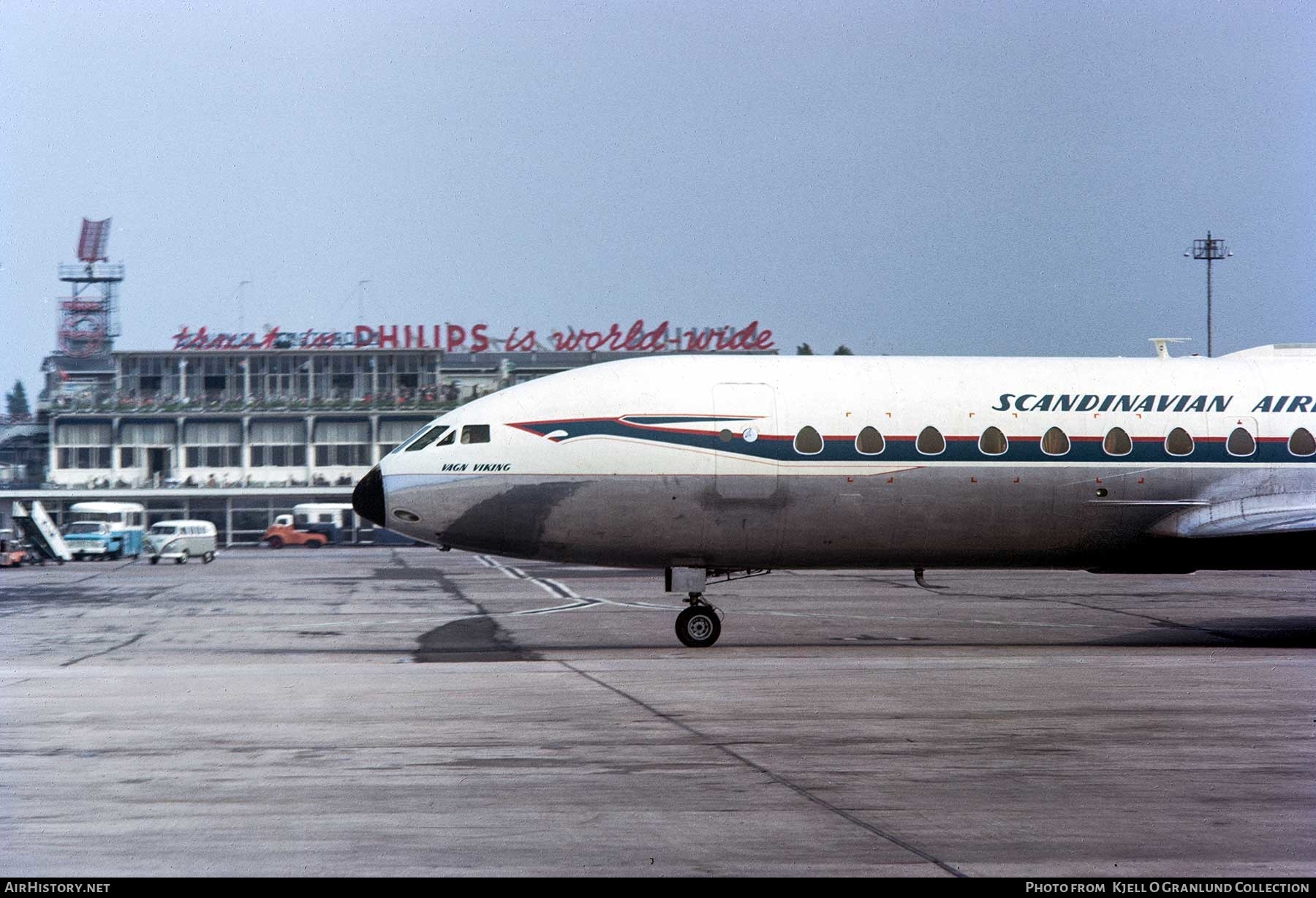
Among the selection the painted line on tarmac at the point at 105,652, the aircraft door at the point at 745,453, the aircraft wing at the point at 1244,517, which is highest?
the aircraft door at the point at 745,453

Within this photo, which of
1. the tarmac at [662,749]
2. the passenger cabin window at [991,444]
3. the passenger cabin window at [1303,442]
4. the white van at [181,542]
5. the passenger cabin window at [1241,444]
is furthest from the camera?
the white van at [181,542]

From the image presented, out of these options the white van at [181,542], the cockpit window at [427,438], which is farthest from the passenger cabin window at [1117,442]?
the white van at [181,542]

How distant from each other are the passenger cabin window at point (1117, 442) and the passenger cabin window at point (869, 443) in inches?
146

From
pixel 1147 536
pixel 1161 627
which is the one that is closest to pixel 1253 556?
pixel 1147 536

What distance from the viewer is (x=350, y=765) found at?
1148cm

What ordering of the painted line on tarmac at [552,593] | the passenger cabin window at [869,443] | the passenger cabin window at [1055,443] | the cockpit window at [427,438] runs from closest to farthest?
the cockpit window at [427,438], the passenger cabin window at [869,443], the passenger cabin window at [1055,443], the painted line on tarmac at [552,593]

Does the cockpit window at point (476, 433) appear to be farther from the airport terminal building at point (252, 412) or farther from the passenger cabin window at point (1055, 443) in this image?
the airport terminal building at point (252, 412)

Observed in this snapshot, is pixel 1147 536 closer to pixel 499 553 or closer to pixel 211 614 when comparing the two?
pixel 499 553

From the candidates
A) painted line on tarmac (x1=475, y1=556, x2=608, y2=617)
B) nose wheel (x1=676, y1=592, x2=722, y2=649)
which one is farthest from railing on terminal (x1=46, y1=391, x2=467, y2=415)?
nose wheel (x1=676, y1=592, x2=722, y2=649)

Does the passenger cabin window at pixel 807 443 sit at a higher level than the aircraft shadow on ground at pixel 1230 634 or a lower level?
higher

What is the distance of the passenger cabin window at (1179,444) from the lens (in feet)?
72.8

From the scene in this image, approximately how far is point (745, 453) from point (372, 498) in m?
5.86

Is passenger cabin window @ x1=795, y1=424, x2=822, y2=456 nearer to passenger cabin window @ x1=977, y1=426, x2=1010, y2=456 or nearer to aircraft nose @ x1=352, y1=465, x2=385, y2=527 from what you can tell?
passenger cabin window @ x1=977, y1=426, x2=1010, y2=456
